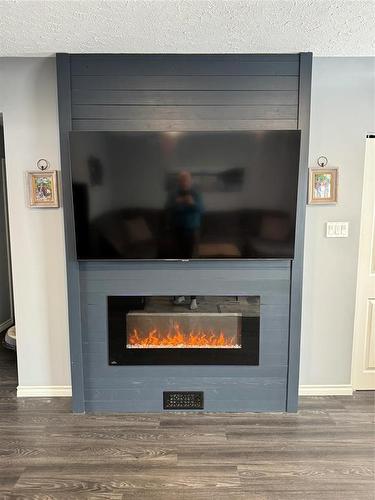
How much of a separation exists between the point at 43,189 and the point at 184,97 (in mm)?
1192

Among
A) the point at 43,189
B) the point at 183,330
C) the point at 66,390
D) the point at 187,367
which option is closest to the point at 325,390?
the point at 187,367

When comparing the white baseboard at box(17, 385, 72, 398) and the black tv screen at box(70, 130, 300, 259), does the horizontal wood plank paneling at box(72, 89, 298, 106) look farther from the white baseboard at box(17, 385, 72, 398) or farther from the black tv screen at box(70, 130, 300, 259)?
the white baseboard at box(17, 385, 72, 398)

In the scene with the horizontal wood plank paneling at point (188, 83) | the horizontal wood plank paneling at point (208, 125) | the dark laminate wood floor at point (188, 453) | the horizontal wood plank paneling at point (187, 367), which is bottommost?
the dark laminate wood floor at point (188, 453)

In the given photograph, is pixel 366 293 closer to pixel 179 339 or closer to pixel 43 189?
pixel 179 339

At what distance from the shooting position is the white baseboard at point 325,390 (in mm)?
2883

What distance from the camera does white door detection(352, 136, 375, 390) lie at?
280 centimetres

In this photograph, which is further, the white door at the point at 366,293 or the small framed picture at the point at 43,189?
the white door at the point at 366,293

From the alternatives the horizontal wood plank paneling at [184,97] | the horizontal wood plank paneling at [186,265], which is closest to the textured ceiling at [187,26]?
the horizontal wood plank paneling at [186,265]

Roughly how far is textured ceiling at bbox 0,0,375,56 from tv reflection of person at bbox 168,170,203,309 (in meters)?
0.82

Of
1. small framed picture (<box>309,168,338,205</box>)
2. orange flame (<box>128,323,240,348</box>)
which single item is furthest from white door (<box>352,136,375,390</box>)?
orange flame (<box>128,323,240,348</box>)

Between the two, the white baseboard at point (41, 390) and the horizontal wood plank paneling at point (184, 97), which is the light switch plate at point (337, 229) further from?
the white baseboard at point (41, 390)

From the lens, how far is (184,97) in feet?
8.10

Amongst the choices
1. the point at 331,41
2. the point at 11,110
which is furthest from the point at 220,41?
the point at 11,110

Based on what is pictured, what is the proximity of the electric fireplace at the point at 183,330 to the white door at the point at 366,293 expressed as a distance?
0.91 m
